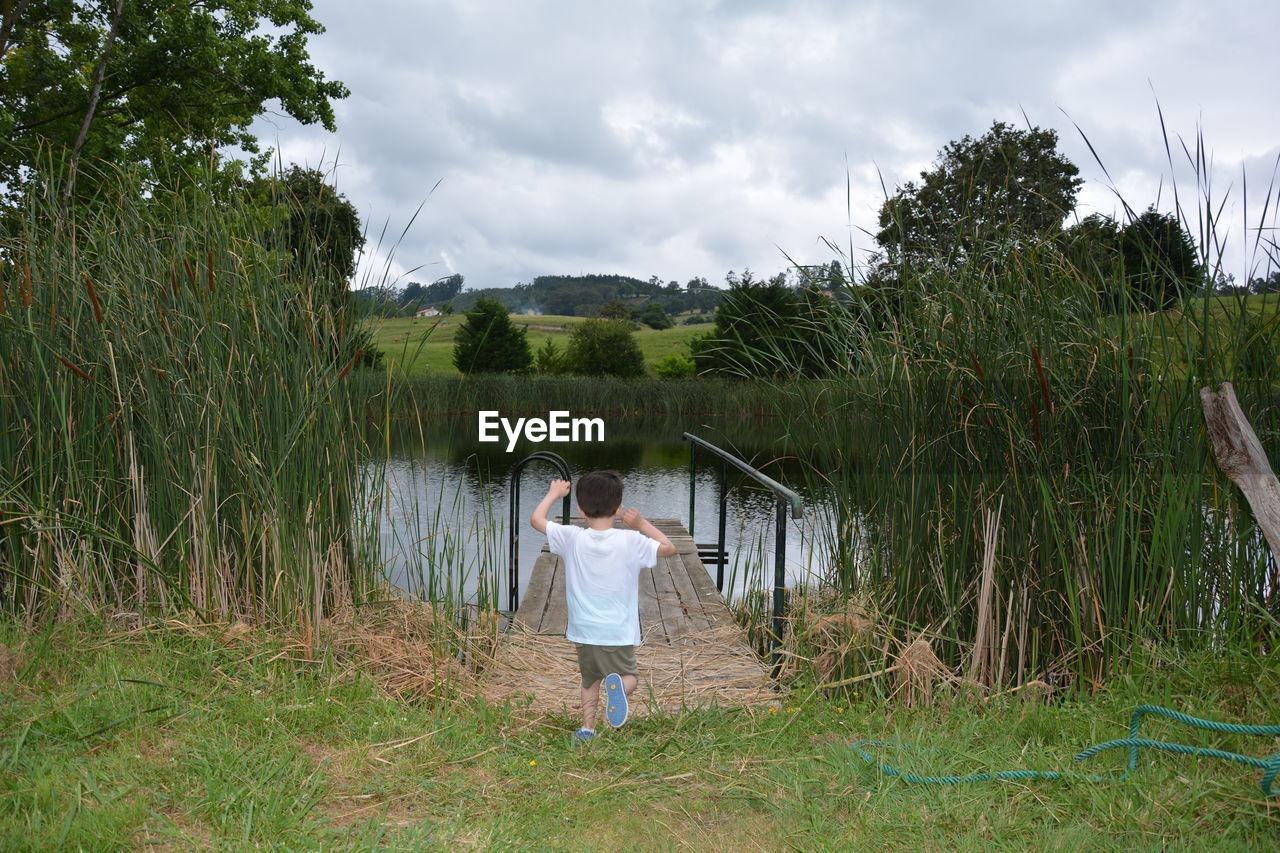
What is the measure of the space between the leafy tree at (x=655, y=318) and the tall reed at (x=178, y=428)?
5679 cm

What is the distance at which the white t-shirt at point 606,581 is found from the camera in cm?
295

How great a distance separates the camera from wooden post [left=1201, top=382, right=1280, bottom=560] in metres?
2.57

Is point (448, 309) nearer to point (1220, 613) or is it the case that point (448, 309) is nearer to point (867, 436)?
point (867, 436)

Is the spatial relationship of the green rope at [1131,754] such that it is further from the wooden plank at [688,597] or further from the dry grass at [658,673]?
the wooden plank at [688,597]

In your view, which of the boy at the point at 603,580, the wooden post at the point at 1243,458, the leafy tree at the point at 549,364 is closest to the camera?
the wooden post at the point at 1243,458

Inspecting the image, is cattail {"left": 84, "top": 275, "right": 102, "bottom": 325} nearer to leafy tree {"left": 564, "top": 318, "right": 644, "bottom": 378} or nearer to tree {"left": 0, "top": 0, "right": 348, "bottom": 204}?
tree {"left": 0, "top": 0, "right": 348, "bottom": 204}

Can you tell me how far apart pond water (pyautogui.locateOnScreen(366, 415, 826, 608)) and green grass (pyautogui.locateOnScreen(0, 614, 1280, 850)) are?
79 cm

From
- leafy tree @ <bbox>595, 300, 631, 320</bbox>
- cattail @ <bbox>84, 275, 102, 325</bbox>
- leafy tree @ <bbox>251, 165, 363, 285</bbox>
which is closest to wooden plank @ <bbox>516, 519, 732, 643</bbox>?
leafy tree @ <bbox>251, 165, 363, 285</bbox>

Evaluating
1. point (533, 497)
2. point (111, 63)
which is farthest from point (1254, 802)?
point (111, 63)

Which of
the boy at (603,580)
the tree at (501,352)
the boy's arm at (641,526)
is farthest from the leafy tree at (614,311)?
the boy at (603,580)

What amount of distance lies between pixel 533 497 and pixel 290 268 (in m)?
8.66

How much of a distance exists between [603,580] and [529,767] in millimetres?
627

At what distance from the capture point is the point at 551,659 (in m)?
4.11

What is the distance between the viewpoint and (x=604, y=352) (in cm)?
3500
